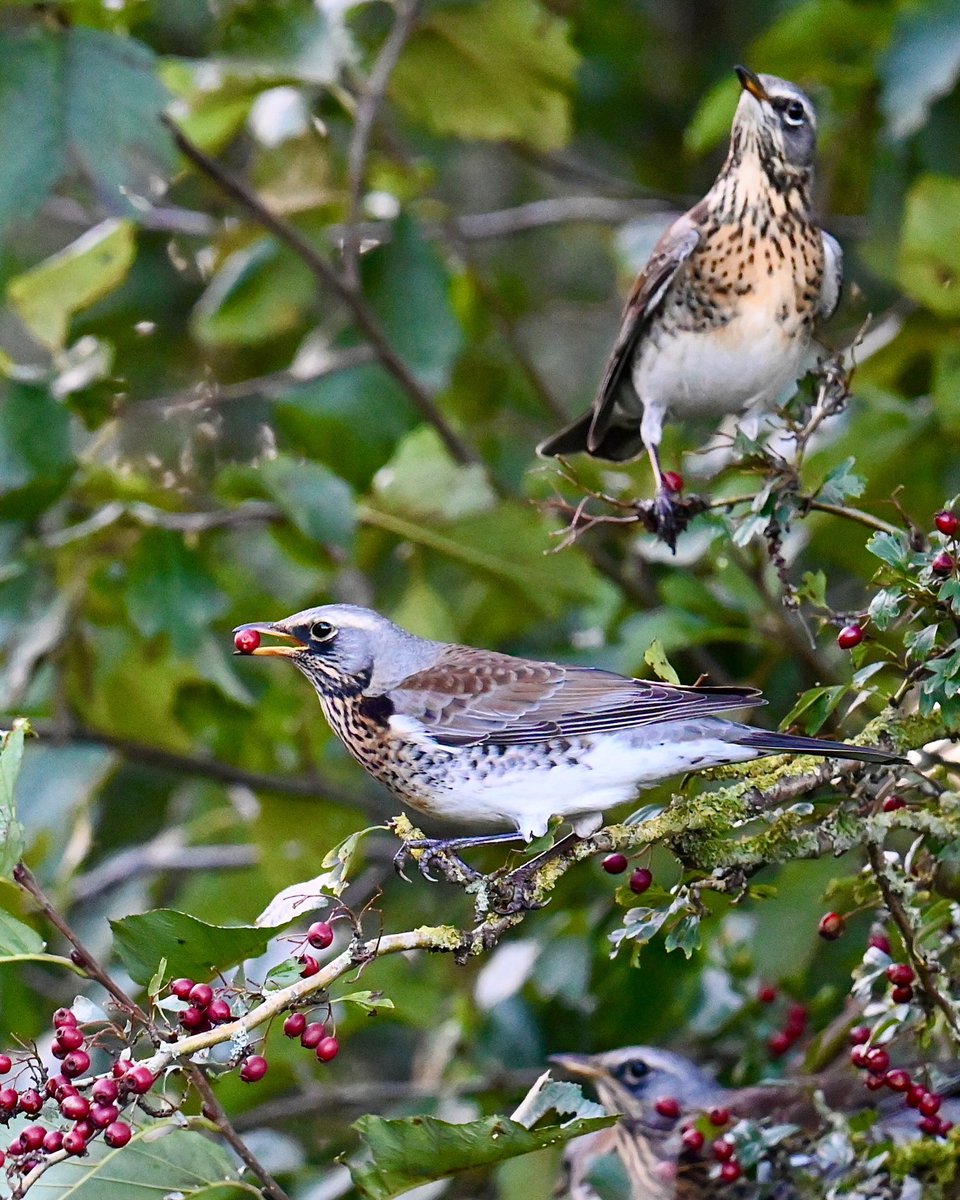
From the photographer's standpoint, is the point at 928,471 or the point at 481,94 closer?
the point at 928,471

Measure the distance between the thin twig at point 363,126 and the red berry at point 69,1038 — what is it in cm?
309

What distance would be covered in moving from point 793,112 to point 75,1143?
2.92 meters

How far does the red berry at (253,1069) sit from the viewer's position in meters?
2.25

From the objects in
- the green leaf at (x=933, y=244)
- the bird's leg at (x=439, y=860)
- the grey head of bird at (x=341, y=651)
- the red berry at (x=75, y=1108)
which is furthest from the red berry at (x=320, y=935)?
the green leaf at (x=933, y=244)

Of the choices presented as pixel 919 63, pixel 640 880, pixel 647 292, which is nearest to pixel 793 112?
pixel 647 292

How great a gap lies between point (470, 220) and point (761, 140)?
2874 mm

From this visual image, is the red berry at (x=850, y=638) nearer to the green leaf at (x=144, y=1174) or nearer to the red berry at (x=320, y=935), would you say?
the red berry at (x=320, y=935)

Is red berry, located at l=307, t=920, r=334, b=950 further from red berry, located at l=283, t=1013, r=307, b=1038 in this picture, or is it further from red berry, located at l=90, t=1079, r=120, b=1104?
red berry, located at l=90, t=1079, r=120, b=1104

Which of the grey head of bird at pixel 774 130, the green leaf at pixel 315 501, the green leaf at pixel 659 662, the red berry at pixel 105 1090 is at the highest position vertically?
the grey head of bird at pixel 774 130

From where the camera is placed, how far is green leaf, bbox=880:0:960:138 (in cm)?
454

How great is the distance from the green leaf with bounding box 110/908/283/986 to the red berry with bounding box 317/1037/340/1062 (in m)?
0.16

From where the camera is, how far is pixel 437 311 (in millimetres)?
5172

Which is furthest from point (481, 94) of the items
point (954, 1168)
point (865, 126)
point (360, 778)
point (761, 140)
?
point (954, 1168)

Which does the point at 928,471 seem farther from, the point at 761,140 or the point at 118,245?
the point at 118,245
